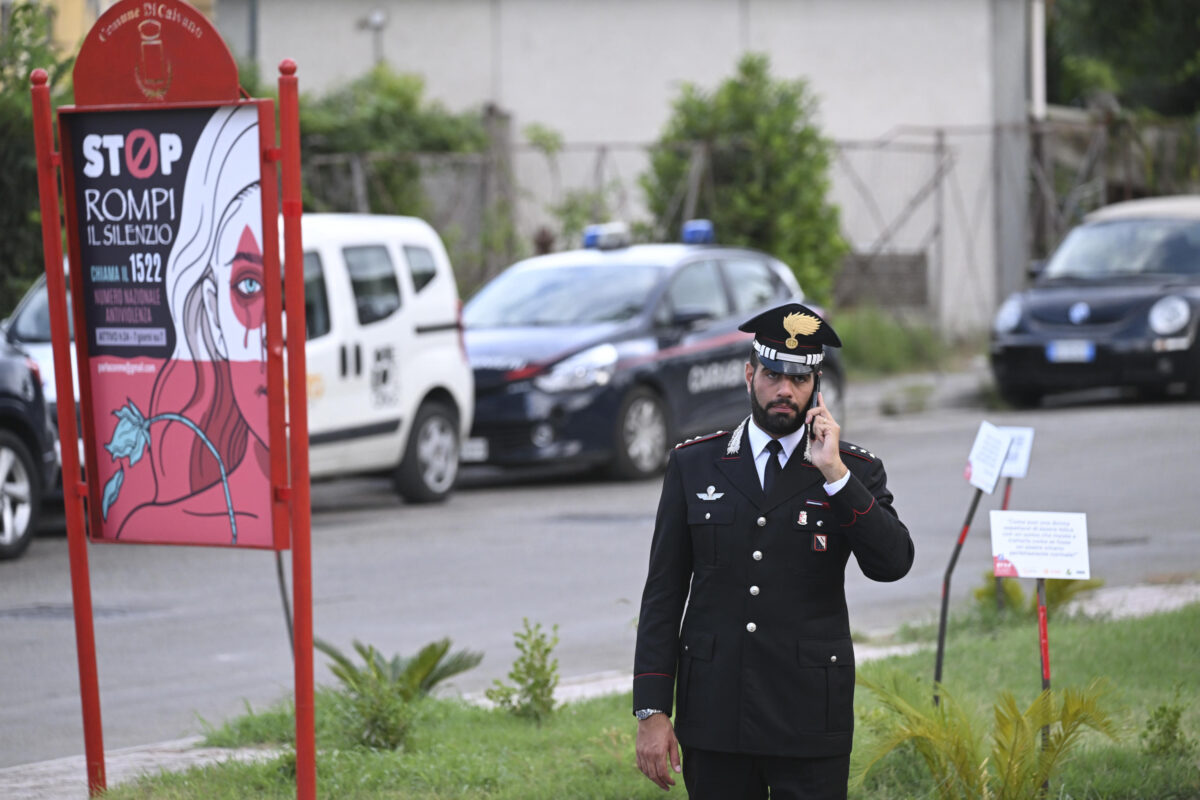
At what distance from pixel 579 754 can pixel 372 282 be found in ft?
23.5

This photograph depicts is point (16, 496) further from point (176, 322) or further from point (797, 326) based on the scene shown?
point (797, 326)

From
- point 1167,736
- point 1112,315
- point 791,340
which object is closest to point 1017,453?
point 1167,736

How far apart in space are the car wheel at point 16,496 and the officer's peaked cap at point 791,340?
7289 millimetres

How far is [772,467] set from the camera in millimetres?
3750

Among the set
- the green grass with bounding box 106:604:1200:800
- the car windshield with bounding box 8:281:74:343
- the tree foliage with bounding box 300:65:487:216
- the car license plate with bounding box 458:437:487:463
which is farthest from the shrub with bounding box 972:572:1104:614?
the tree foliage with bounding box 300:65:487:216

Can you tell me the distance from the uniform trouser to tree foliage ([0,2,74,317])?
10571 mm

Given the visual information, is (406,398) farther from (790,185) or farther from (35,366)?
(790,185)

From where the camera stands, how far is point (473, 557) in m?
10.2

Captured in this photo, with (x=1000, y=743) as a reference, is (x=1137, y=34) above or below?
above

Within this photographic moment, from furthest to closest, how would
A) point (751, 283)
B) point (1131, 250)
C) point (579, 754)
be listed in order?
point (1131, 250) → point (751, 283) → point (579, 754)

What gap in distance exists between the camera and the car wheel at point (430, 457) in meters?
12.5

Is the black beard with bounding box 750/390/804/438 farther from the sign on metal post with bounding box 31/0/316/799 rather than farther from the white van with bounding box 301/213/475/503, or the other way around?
the white van with bounding box 301/213/475/503

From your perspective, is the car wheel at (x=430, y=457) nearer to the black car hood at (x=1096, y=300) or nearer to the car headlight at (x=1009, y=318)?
the car headlight at (x=1009, y=318)

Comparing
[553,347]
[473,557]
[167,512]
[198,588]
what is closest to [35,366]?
[198,588]
